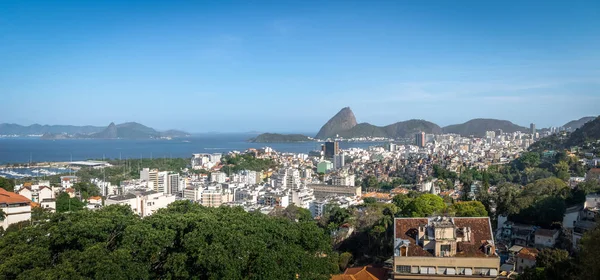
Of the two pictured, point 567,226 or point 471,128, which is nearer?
point 567,226

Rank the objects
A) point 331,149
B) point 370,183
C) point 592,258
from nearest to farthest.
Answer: point 592,258 < point 370,183 < point 331,149

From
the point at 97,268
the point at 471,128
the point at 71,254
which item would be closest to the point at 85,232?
the point at 71,254

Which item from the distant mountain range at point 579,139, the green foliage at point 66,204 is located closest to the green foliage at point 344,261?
the green foliage at point 66,204

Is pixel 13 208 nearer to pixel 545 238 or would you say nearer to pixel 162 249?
pixel 162 249

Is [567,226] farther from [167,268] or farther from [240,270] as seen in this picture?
[167,268]

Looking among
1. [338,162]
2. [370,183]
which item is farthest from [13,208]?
[338,162]

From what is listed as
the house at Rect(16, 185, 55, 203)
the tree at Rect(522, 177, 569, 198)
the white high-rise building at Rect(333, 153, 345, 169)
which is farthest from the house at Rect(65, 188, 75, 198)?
the white high-rise building at Rect(333, 153, 345, 169)
